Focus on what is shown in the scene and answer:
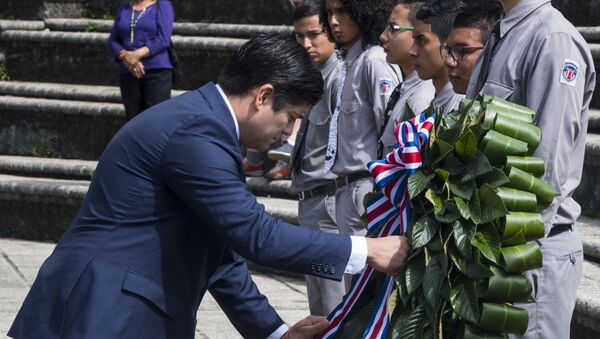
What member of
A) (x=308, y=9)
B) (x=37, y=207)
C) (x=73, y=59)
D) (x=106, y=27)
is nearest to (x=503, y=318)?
(x=308, y=9)

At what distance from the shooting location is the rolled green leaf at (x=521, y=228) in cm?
317

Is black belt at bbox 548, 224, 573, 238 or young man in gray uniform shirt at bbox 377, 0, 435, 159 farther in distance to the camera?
young man in gray uniform shirt at bbox 377, 0, 435, 159

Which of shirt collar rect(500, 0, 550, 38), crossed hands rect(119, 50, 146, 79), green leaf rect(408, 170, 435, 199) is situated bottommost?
crossed hands rect(119, 50, 146, 79)

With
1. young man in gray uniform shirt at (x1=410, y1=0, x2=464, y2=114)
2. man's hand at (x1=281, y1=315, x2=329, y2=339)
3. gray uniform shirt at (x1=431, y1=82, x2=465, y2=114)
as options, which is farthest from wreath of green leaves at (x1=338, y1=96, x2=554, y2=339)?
young man in gray uniform shirt at (x1=410, y1=0, x2=464, y2=114)

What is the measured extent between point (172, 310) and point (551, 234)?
119cm

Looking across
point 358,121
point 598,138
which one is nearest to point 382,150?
point 358,121

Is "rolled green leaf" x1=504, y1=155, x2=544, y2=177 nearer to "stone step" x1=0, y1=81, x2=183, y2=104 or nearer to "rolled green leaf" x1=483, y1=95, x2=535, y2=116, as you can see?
"rolled green leaf" x1=483, y1=95, x2=535, y2=116

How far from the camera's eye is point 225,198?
336 centimetres

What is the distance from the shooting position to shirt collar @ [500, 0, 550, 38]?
12.0 feet

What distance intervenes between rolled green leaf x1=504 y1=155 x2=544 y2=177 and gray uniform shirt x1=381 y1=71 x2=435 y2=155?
1.81 meters

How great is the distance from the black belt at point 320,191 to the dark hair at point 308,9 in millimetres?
1111

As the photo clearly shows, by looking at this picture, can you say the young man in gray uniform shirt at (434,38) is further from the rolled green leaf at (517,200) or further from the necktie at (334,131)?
the rolled green leaf at (517,200)

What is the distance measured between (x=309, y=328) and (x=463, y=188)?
80 cm

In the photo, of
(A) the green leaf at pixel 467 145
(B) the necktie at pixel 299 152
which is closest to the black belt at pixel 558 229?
(A) the green leaf at pixel 467 145
